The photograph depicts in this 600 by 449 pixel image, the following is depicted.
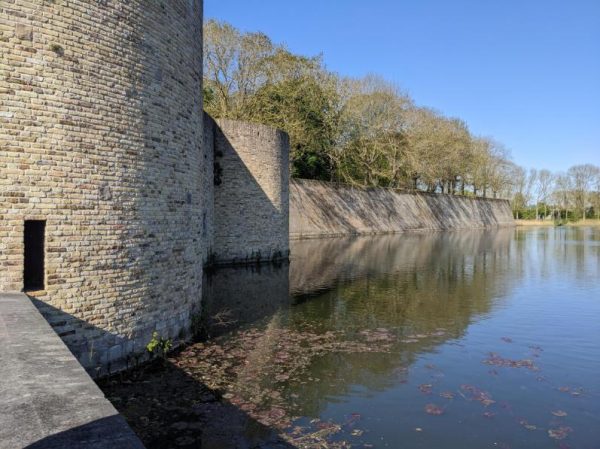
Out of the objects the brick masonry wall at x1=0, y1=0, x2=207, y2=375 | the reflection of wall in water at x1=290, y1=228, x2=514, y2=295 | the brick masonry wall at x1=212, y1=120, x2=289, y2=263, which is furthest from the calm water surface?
the brick masonry wall at x1=0, y1=0, x2=207, y2=375

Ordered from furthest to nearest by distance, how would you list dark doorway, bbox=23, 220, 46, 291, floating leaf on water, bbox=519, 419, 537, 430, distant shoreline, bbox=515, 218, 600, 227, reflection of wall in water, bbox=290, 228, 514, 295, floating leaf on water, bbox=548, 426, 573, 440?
distant shoreline, bbox=515, 218, 600, 227 → reflection of wall in water, bbox=290, 228, 514, 295 → dark doorway, bbox=23, 220, 46, 291 → floating leaf on water, bbox=519, 419, 537, 430 → floating leaf on water, bbox=548, 426, 573, 440

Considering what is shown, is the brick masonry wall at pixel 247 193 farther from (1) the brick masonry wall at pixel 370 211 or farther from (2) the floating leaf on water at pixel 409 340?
(1) the brick masonry wall at pixel 370 211

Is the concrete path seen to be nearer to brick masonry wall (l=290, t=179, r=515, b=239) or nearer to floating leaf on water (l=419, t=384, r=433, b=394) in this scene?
floating leaf on water (l=419, t=384, r=433, b=394)

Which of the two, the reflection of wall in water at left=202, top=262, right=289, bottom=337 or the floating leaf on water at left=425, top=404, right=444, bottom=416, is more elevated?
the reflection of wall in water at left=202, top=262, right=289, bottom=337

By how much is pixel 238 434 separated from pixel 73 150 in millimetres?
4214

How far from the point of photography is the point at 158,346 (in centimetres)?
814

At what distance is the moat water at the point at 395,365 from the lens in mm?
5980

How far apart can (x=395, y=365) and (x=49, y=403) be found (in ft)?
20.8

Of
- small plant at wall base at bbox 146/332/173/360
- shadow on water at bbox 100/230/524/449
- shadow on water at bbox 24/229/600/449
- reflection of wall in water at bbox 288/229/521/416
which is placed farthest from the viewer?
reflection of wall in water at bbox 288/229/521/416

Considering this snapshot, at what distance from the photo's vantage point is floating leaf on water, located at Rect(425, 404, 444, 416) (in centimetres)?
651

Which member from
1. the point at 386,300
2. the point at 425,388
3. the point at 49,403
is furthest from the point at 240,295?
the point at 49,403

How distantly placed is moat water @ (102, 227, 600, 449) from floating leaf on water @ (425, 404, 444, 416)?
0.08ft

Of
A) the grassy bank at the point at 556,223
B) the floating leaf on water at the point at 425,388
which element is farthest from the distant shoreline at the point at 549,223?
the floating leaf on water at the point at 425,388

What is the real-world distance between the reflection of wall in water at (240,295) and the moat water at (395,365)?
0.07m
